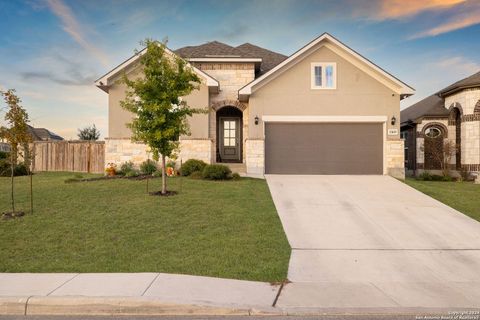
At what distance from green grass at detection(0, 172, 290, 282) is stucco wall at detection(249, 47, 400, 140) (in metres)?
6.33

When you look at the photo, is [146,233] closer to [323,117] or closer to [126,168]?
[126,168]

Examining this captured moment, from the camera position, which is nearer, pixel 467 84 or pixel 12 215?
pixel 12 215

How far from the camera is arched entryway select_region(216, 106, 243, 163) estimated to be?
20828 millimetres

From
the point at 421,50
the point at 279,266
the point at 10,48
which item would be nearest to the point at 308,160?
the point at 421,50

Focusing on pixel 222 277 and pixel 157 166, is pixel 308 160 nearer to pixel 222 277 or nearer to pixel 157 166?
pixel 157 166

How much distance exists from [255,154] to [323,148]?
11.3 feet

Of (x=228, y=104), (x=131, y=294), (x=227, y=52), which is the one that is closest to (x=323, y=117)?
(x=228, y=104)

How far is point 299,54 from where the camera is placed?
17.5m

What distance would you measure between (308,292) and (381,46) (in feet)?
58.3

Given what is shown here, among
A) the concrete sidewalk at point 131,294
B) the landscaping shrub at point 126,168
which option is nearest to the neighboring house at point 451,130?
the landscaping shrub at point 126,168

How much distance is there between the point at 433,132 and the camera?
21844mm

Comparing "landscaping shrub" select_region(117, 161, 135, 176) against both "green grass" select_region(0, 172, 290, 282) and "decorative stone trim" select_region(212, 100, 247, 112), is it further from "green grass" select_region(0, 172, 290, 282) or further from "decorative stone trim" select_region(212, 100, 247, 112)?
"decorative stone trim" select_region(212, 100, 247, 112)

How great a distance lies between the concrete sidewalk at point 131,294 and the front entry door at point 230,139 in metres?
15.2

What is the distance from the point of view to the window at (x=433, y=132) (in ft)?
71.0
